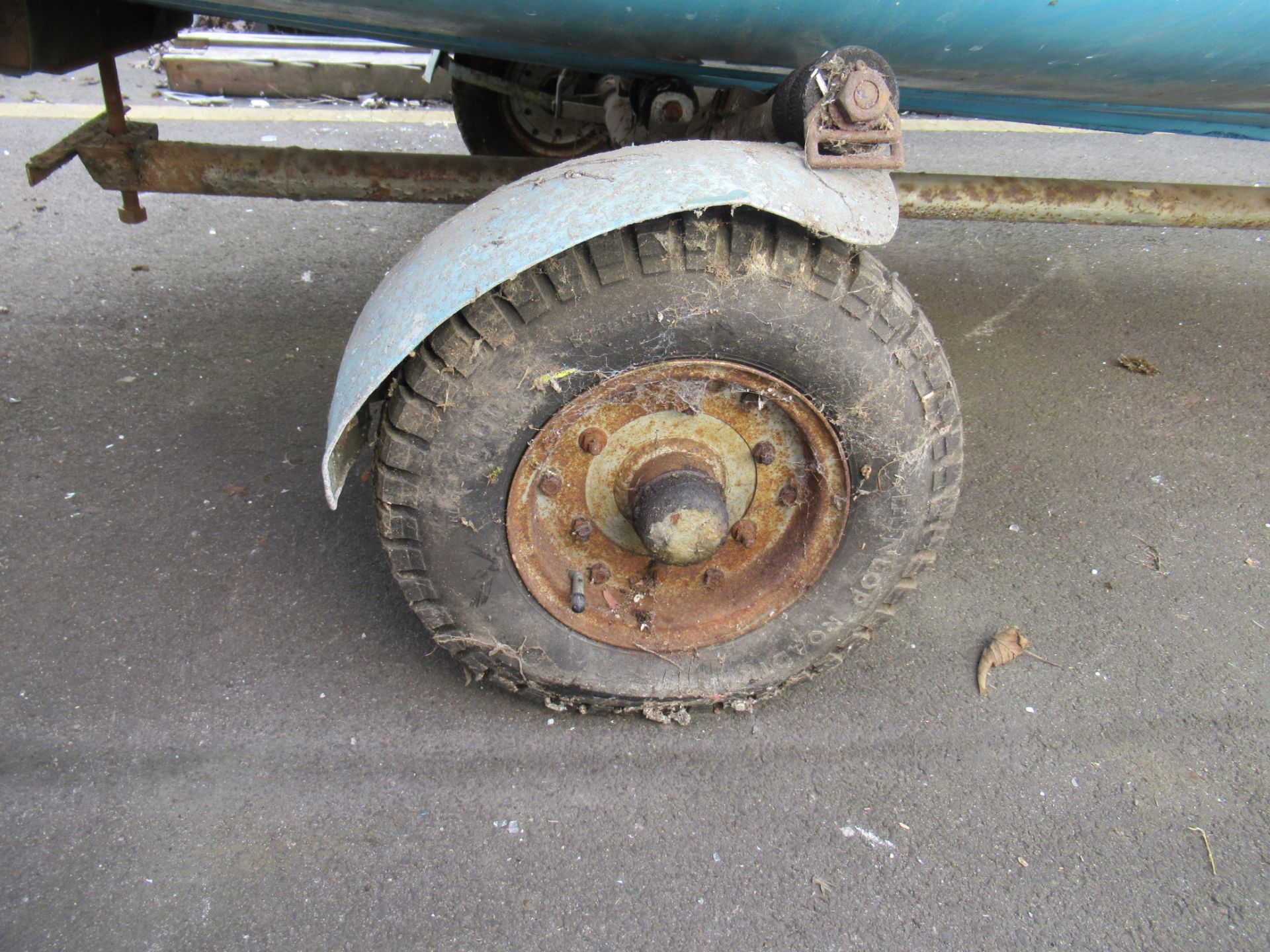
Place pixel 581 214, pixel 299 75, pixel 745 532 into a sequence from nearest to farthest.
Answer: pixel 581 214, pixel 745 532, pixel 299 75

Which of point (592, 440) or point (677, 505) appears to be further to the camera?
point (592, 440)

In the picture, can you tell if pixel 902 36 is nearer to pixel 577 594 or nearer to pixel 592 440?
pixel 592 440

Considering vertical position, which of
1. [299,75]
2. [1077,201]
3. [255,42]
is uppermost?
[1077,201]

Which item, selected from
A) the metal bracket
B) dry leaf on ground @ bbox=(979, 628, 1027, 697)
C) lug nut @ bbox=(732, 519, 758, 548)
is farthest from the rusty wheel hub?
dry leaf on ground @ bbox=(979, 628, 1027, 697)

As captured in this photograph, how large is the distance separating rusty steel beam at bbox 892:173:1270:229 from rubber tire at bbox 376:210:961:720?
1011 millimetres

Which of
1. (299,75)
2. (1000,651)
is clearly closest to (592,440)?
(1000,651)

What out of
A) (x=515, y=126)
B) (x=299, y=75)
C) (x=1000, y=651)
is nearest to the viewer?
(x=1000, y=651)

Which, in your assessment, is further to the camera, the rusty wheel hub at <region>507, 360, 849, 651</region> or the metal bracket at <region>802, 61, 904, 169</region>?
the rusty wheel hub at <region>507, 360, 849, 651</region>

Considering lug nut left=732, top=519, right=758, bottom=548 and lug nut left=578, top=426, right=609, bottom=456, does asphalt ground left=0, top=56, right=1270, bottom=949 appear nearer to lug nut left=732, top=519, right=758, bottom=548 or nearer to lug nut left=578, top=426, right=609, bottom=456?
lug nut left=732, top=519, right=758, bottom=548

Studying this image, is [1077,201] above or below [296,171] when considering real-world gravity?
above

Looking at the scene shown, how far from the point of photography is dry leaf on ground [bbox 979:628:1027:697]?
2245mm

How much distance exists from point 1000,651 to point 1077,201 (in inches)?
54.9

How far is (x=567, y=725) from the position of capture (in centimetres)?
207

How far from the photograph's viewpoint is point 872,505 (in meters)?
1.82
